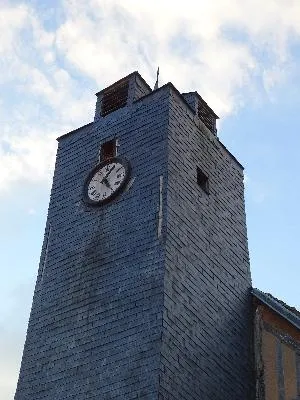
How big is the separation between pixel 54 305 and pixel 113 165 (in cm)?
380

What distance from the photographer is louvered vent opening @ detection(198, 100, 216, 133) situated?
1969cm

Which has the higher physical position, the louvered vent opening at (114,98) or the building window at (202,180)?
the louvered vent opening at (114,98)

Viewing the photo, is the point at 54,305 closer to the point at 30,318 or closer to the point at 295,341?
the point at 30,318

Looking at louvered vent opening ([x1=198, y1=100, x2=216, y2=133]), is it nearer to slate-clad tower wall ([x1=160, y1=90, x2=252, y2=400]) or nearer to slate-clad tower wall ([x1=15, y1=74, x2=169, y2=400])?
slate-clad tower wall ([x1=160, y1=90, x2=252, y2=400])

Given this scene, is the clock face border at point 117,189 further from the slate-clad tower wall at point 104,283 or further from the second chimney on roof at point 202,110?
the second chimney on roof at point 202,110

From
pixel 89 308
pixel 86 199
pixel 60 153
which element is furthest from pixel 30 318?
pixel 60 153

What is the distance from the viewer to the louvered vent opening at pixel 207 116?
19.7 metres

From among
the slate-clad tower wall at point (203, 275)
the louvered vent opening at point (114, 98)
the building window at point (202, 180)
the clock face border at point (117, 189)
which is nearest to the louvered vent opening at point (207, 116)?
the slate-clad tower wall at point (203, 275)

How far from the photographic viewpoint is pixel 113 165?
1736 centimetres

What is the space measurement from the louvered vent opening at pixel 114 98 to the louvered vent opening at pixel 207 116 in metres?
2.15

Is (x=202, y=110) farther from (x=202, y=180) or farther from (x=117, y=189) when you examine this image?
(x=117, y=189)

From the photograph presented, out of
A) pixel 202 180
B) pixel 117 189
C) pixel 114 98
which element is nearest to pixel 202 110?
pixel 114 98

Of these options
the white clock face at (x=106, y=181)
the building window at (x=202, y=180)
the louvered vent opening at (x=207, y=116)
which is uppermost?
the louvered vent opening at (x=207, y=116)

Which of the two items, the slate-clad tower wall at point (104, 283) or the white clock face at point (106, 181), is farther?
the white clock face at point (106, 181)
